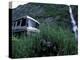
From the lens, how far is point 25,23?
2.28 m

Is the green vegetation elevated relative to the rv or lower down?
lower down

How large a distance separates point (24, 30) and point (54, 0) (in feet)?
1.69

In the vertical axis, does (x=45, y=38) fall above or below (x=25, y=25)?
below

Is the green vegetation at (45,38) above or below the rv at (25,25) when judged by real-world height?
below

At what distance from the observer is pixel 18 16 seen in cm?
225

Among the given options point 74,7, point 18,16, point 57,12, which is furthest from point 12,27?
point 74,7

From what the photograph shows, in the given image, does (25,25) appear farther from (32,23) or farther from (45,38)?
(45,38)

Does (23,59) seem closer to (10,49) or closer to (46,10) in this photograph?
(10,49)

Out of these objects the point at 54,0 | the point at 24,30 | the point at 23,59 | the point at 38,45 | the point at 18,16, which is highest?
the point at 54,0

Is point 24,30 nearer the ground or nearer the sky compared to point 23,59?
nearer the sky

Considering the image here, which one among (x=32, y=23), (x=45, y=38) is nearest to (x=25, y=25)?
(x=32, y=23)

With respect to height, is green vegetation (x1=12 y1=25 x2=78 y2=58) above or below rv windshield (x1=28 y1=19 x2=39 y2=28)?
below

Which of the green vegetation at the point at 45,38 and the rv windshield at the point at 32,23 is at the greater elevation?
the rv windshield at the point at 32,23

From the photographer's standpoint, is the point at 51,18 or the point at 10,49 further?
the point at 51,18
